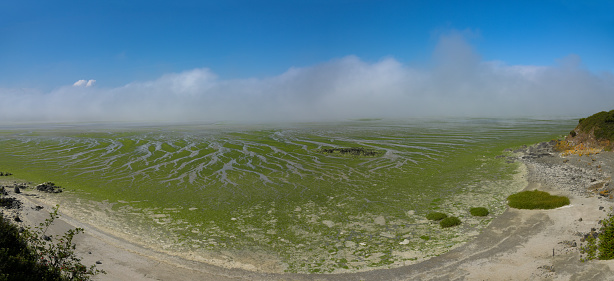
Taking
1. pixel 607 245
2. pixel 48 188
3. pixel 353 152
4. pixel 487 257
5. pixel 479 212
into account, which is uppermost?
pixel 353 152

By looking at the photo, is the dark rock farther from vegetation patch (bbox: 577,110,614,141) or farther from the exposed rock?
vegetation patch (bbox: 577,110,614,141)

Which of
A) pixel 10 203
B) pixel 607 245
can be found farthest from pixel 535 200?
pixel 10 203

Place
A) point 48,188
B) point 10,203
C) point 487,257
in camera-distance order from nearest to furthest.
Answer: point 487,257
point 10,203
point 48,188

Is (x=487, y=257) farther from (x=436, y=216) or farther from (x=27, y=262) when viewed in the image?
(x=27, y=262)

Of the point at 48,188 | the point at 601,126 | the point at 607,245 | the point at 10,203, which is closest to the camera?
the point at 607,245

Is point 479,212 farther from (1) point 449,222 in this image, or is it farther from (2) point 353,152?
(2) point 353,152

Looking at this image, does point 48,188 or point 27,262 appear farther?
point 48,188

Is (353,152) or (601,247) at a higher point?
(353,152)

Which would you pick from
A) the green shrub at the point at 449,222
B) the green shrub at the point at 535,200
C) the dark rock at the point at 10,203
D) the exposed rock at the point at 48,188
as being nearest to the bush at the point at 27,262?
the dark rock at the point at 10,203
